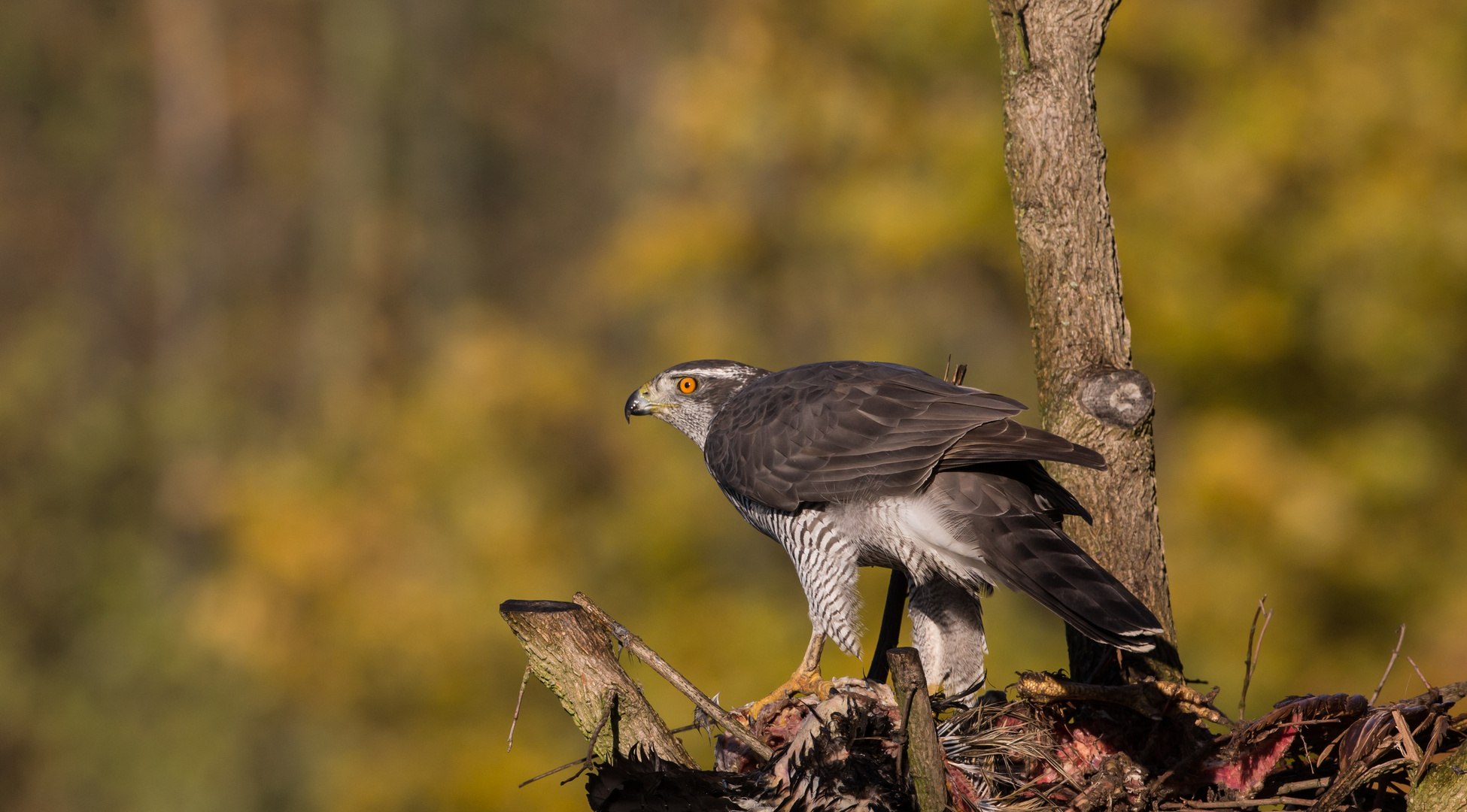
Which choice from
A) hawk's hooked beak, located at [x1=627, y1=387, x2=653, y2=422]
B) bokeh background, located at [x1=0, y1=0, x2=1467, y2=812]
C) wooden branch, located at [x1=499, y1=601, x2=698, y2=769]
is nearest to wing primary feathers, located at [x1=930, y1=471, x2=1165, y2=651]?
wooden branch, located at [x1=499, y1=601, x2=698, y2=769]

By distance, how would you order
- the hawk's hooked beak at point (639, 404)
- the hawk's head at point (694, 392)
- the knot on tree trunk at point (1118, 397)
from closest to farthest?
the knot on tree trunk at point (1118, 397) < the hawk's head at point (694, 392) < the hawk's hooked beak at point (639, 404)

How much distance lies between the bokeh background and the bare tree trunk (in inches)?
151

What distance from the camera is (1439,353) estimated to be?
6594 mm

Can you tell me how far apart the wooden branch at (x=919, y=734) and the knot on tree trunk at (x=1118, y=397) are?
1.37 metres

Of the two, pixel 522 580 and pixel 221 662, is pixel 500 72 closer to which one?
pixel 221 662

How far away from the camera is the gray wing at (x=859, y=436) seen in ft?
10.4

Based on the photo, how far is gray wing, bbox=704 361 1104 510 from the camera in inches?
125

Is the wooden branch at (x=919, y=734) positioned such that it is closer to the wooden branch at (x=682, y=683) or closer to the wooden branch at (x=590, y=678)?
the wooden branch at (x=682, y=683)

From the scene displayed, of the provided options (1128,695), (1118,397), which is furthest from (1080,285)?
(1128,695)

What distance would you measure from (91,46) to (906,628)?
1931cm

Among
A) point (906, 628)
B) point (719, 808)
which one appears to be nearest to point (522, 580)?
point (906, 628)

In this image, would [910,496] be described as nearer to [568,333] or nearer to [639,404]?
[639,404]

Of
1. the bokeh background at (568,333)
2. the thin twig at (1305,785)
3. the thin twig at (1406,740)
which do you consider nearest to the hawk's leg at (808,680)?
the thin twig at (1305,785)

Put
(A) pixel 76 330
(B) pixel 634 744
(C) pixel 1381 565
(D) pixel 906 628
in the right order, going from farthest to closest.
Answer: (A) pixel 76 330 → (C) pixel 1381 565 → (D) pixel 906 628 → (B) pixel 634 744
